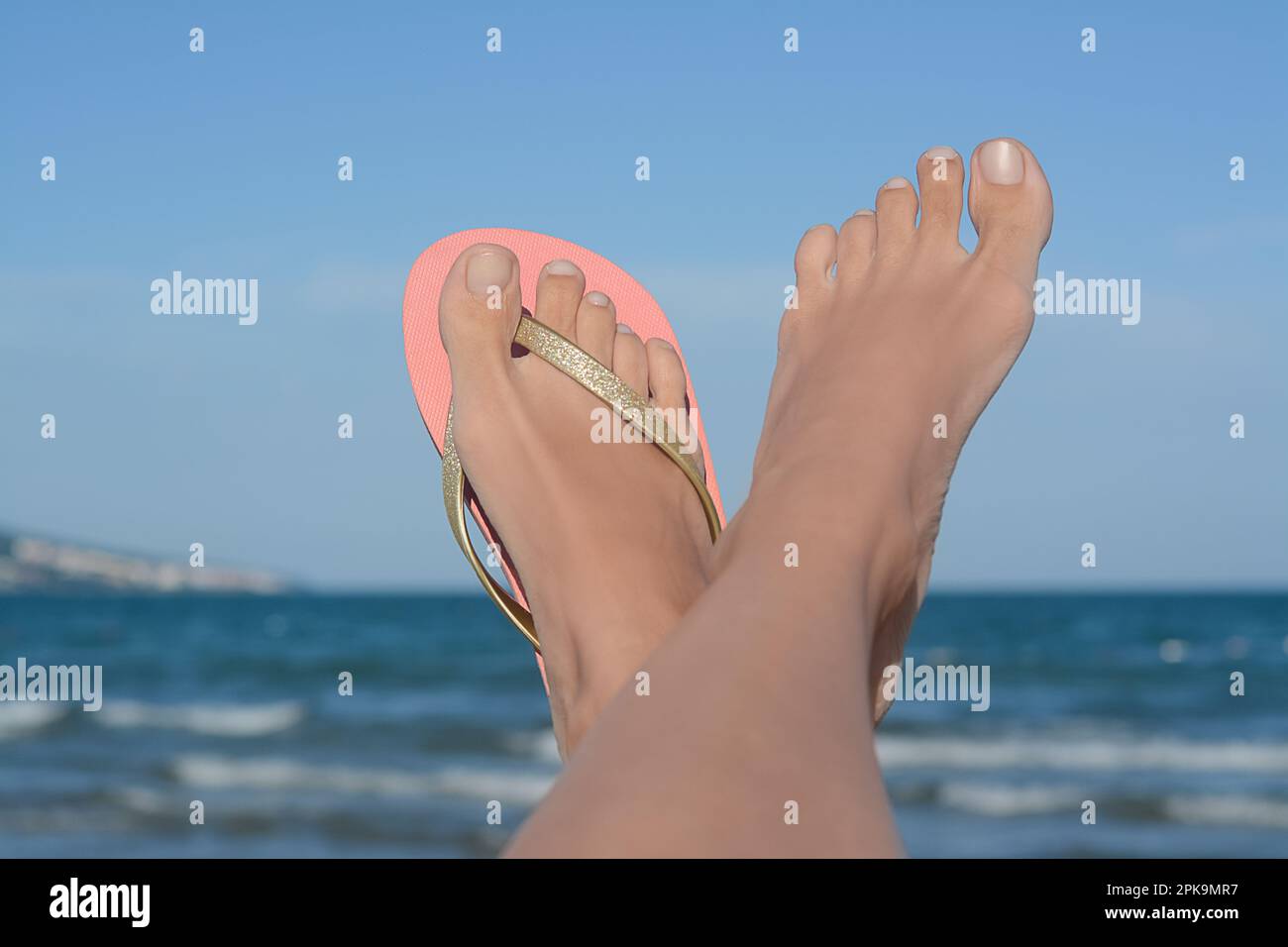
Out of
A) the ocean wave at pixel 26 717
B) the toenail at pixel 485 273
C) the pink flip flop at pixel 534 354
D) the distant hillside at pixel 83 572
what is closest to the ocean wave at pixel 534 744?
the ocean wave at pixel 26 717

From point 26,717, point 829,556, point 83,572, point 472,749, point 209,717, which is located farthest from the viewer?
point 83,572

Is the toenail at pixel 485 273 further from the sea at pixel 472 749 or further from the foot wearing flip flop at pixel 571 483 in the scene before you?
the sea at pixel 472 749

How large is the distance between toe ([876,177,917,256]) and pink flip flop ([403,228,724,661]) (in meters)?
0.47

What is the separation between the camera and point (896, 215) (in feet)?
6.80

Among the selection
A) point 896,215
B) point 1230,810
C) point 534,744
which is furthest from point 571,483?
point 534,744

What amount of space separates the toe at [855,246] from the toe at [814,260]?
2 centimetres

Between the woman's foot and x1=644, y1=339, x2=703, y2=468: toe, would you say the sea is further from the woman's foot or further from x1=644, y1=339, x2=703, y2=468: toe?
the woman's foot

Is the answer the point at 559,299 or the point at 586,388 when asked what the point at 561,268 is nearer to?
the point at 559,299

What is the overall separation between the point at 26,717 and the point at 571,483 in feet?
20.9

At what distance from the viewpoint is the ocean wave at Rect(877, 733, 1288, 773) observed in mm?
6094

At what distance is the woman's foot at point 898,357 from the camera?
1348 millimetres
